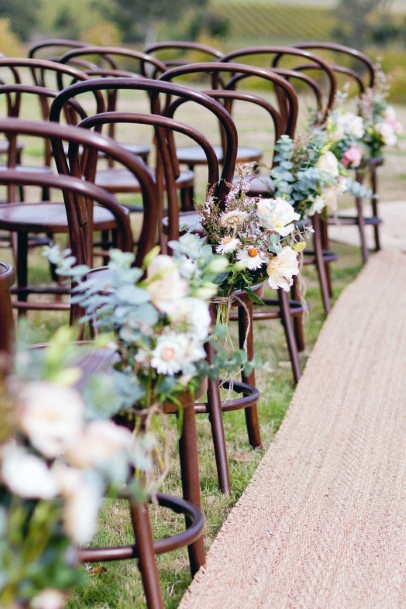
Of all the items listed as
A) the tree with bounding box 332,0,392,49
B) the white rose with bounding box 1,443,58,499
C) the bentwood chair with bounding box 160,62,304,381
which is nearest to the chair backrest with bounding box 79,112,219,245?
the bentwood chair with bounding box 160,62,304,381

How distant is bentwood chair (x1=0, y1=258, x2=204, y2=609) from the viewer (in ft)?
4.13

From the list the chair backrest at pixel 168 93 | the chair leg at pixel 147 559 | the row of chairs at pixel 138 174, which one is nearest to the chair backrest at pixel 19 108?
the row of chairs at pixel 138 174

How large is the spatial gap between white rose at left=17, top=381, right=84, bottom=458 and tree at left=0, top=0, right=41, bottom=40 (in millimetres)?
36058

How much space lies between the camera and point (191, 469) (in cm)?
185

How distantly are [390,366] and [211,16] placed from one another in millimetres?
37576

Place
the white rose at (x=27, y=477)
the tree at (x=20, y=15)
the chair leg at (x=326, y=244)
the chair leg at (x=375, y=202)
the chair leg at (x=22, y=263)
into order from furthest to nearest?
the tree at (x=20, y=15), the chair leg at (x=375, y=202), the chair leg at (x=326, y=244), the chair leg at (x=22, y=263), the white rose at (x=27, y=477)

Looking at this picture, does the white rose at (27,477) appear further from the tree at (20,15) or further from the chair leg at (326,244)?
the tree at (20,15)

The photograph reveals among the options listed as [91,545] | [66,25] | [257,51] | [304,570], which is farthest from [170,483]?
[66,25]

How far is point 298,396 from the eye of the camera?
2.96m

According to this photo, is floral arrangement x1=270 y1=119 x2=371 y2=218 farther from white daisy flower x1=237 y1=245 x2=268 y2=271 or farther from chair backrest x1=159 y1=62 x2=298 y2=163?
white daisy flower x1=237 y1=245 x2=268 y2=271

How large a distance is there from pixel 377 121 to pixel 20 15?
34.5 metres

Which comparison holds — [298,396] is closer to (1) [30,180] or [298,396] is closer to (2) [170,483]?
(2) [170,483]

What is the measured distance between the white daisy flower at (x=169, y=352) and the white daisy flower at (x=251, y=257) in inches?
27.5

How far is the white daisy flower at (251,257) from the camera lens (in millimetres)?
2160
